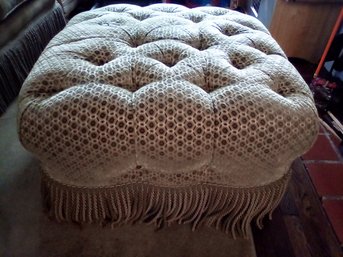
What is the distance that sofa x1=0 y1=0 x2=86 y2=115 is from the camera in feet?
4.15

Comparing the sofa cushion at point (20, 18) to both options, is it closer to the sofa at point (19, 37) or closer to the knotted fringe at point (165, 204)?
the sofa at point (19, 37)

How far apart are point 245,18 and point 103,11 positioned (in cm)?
59

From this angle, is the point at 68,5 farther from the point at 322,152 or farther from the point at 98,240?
the point at 322,152

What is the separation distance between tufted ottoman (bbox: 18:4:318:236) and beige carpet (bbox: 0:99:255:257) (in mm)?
36

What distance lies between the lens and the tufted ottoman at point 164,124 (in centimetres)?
67

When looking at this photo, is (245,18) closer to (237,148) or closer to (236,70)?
(236,70)

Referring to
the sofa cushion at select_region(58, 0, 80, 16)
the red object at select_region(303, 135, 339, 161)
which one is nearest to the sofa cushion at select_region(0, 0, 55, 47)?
the sofa cushion at select_region(58, 0, 80, 16)

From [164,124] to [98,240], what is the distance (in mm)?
467

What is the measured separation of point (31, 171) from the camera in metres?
1.07

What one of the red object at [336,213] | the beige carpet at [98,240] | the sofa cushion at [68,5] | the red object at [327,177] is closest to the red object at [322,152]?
the red object at [327,177]

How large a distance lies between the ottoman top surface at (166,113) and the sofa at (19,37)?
0.61 meters

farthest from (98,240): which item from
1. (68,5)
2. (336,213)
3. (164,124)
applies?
(68,5)

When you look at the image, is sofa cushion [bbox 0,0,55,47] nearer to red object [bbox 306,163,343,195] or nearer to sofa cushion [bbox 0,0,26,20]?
sofa cushion [bbox 0,0,26,20]

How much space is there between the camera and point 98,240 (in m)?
0.86
